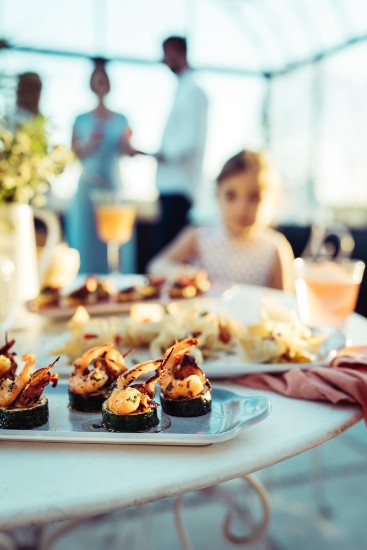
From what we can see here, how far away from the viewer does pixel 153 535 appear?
2.16 meters

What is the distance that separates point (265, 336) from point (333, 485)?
188 cm

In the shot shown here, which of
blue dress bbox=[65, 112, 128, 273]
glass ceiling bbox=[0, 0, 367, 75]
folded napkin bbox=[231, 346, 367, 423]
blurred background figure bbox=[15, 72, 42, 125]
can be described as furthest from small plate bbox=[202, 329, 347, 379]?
glass ceiling bbox=[0, 0, 367, 75]

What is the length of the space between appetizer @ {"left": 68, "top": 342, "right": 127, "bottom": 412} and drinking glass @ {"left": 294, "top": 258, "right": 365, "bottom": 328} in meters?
0.61

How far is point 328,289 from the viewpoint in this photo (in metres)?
1.24

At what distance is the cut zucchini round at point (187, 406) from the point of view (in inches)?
26.8

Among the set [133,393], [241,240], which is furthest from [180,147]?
[133,393]

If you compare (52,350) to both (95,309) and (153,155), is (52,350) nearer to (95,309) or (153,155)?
(95,309)

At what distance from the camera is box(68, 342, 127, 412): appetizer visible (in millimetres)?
715

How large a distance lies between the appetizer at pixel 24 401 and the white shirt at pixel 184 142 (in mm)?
3022

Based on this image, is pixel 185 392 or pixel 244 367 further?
pixel 244 367

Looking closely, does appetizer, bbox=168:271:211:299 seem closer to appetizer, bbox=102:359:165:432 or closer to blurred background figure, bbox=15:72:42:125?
appetizer, bbox=102:359:165:432

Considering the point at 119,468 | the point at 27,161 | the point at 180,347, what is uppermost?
the point at 27,161

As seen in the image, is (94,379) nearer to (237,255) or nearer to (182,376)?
(182,376)

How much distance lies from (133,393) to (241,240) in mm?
2084
